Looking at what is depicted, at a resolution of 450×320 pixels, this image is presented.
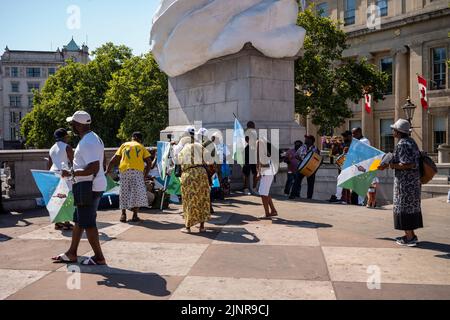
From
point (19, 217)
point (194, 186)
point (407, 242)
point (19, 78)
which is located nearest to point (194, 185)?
point (194, 186)

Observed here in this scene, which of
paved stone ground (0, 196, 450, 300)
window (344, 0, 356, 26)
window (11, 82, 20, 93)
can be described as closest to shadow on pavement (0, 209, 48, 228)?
paved stone ground (0, 196, 450, 300)

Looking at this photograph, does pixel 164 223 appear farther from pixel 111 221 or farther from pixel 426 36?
pixel 426 36

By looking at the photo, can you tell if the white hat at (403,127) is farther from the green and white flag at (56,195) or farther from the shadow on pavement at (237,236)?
the green and white flag at (56,195)

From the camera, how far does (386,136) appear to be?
134 feet

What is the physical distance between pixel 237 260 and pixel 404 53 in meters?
36.1

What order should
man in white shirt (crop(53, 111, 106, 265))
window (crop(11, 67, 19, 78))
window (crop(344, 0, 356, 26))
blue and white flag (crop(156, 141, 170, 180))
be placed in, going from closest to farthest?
man in white shirt (crop(53, 111, 106, 265)) → blue and white flag (crop(156, 141, 170, 180)) → window (crop(344, 0, 356, 26)) → window (crop(11, 67, 19, 78))

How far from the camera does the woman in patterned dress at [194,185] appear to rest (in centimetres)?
800

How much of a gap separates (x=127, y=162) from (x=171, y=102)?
22.3 ft

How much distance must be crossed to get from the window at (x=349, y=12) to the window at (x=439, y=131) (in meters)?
11.4

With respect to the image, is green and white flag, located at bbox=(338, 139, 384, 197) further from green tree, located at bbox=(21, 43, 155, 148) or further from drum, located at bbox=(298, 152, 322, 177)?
green tree, located at bbox=(21, 43, 155, 148)

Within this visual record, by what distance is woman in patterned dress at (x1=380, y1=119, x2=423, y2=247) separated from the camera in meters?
6.88

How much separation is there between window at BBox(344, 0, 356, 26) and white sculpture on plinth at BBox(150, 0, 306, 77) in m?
29.6

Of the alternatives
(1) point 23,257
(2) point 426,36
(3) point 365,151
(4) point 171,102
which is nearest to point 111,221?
(1) point 23,257

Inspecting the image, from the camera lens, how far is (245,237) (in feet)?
24.9
